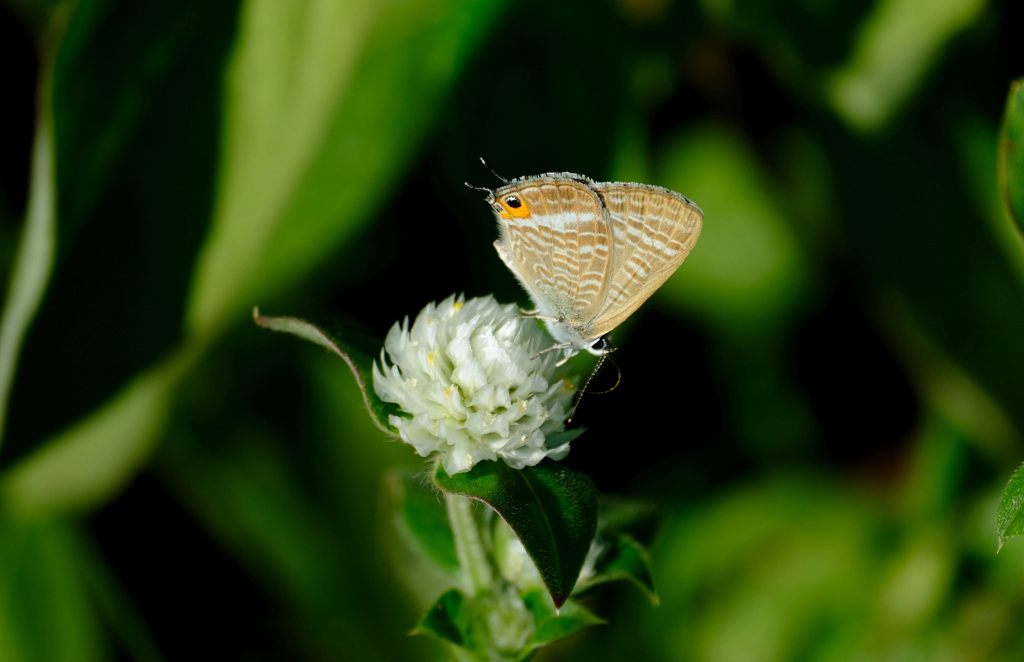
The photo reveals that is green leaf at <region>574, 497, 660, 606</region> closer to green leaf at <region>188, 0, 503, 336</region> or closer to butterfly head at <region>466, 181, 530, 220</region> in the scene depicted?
butterfly head at <region>466, 181, 530, 220</region>

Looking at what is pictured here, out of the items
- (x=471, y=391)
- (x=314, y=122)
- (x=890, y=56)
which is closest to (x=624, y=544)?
(x=471, y=391)

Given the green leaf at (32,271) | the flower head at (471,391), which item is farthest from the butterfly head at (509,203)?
the green leaf at (32,271)

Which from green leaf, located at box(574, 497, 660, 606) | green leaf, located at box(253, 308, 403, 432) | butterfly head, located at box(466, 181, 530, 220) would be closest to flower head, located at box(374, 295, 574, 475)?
green leaf, located at box(253, 308, 403, 432)

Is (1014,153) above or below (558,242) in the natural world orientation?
below

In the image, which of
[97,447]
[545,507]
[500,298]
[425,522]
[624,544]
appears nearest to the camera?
[545,507]

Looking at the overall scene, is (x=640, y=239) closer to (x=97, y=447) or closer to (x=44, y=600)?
(x=97, y=447)

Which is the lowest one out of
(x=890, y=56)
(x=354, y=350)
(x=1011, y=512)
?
(x=1011, y=512)

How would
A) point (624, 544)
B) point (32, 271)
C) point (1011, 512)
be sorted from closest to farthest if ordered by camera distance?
1. point (1011, 512)
2. point (624, 544)
3. point (32, 271)
